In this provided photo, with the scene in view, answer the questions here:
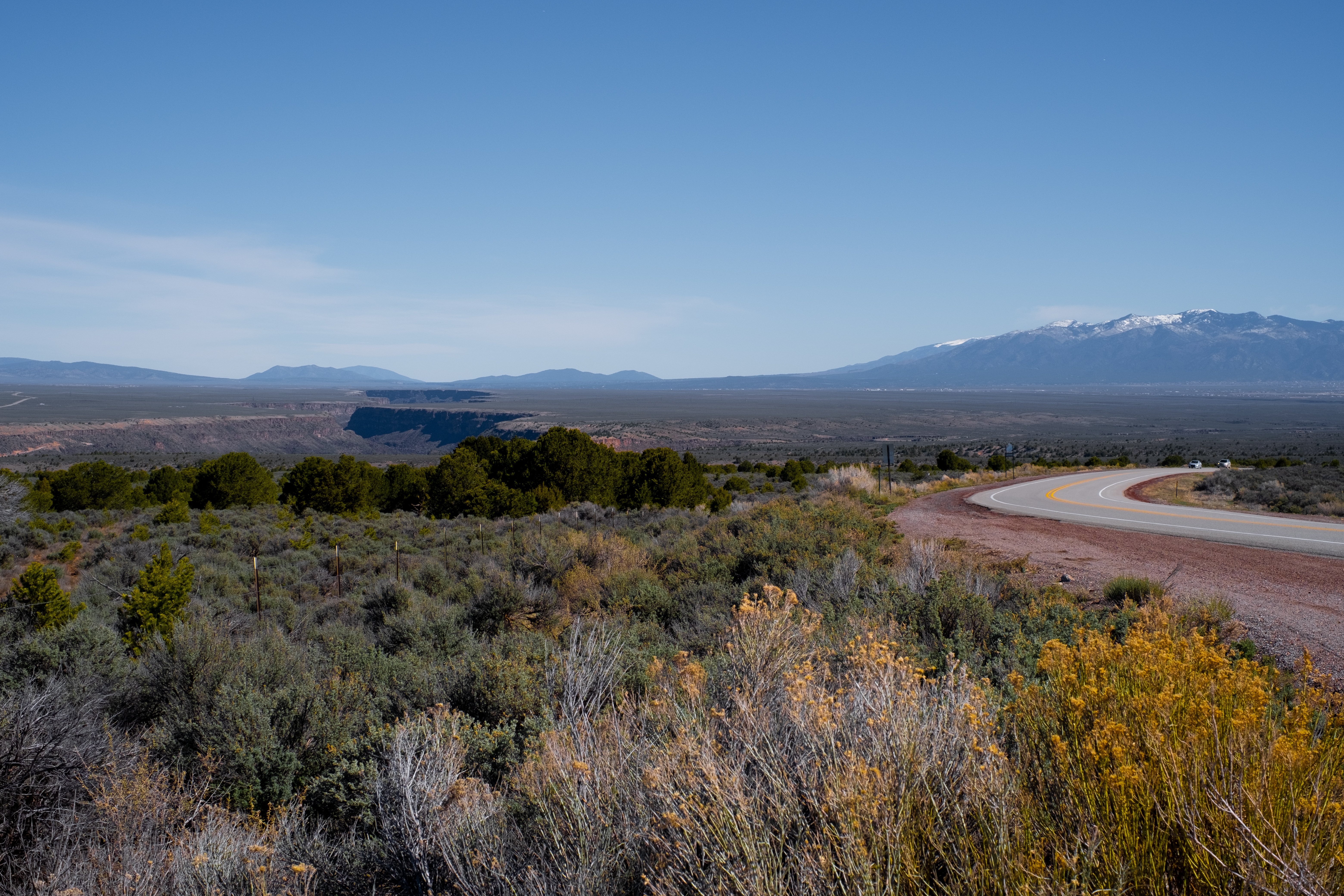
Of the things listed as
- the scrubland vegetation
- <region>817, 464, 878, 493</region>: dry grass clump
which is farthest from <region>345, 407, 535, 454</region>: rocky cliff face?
the scrubland vegetation

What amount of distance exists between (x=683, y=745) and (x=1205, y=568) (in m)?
10.3

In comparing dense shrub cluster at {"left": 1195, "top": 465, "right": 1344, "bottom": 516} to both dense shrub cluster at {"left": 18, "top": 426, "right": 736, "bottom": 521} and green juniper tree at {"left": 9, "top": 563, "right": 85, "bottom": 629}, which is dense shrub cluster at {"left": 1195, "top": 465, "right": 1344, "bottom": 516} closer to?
dense shrub cluster at {"left": 18, "top": 426, "right": 736, "bottom": 521}

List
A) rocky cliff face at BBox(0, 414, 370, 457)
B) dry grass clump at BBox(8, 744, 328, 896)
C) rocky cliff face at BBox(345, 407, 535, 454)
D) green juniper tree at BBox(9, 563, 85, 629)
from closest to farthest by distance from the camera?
dry grass clump at BBox(8, 744, 328, 896) < green juniper tree at BBox(9, 563, 85, 629) < rocky cliff face at BBox(0, 414, 370, 457) < rocky cliff face at BBox(345, 407, 535, 454)

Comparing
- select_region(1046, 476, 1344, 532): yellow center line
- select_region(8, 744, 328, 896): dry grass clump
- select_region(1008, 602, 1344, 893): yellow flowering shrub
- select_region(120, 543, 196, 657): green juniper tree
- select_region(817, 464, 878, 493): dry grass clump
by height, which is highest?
select_region(1008, 602, 1344, 893): yellow flowering shrub

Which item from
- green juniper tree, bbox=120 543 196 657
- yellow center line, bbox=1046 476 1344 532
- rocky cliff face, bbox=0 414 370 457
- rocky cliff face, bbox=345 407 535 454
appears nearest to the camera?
green juniper tree, bbox=120 543 196 657

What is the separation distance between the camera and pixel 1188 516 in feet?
55.7

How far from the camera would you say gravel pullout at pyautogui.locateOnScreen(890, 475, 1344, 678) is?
23.1ft

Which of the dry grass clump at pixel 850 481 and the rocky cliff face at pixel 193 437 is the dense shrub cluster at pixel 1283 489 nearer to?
the dry grass clump at pixel 850 481

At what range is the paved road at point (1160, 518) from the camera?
1287 cm

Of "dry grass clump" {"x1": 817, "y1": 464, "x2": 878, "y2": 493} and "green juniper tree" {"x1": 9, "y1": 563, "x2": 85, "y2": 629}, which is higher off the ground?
"green juniper tree" {"x1": 9, "y1": 563, "x2": 85, "y2": 629}

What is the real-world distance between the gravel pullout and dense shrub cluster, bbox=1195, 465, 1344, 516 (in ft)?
33.7

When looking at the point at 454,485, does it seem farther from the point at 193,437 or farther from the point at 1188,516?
the point at 193,437

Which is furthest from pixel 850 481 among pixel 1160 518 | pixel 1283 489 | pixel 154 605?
pixel 154 605

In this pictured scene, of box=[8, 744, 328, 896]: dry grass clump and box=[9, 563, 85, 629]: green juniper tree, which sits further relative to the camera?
box=[9, 563, 85, 629]: green juniper tree
